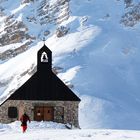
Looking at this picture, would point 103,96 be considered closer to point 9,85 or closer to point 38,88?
point 9,85

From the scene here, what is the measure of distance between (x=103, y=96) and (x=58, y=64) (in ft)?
95.7

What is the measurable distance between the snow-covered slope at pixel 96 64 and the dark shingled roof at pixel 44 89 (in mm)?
44235

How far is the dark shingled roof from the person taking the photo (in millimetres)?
51375

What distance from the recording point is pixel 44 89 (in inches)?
2035

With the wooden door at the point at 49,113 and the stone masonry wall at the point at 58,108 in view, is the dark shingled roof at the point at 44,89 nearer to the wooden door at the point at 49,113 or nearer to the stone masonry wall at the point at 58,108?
the stone masonry wall at the point at 58,108

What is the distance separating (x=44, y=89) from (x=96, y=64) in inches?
3672

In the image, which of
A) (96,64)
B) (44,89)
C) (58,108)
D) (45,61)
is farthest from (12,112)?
(96,64)

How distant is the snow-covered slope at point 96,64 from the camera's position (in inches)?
4335

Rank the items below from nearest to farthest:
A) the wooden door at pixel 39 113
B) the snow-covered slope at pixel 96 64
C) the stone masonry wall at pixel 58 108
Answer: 1. the stone masonry wall at pixel 58 108
2. the wooden door at pixel 39 113
3. the snow-covered slope at pixel 96 64

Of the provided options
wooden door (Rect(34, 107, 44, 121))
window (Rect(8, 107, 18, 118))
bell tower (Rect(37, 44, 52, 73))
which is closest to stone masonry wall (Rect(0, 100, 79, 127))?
window (Rect(8, 107, 18, 118))

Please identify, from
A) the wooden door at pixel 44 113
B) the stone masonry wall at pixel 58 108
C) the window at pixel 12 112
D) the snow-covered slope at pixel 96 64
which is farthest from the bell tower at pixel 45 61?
the snow-covered slope at pixel 96 64

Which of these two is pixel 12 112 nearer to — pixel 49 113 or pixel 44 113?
pixel 44 113

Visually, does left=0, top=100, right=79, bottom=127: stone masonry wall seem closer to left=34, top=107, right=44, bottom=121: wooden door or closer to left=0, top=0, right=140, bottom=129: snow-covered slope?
left=34, top=107, right=44, bottom=121: wooden door

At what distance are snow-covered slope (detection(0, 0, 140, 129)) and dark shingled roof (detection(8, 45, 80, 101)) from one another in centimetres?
4423
